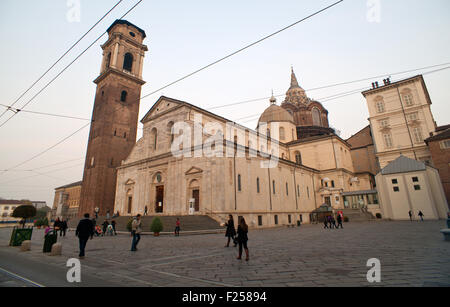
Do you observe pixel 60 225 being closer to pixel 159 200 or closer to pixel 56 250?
pixel 56 250

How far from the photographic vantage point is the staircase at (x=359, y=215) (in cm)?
3050

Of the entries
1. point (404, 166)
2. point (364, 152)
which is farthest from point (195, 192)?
point (364, 152)

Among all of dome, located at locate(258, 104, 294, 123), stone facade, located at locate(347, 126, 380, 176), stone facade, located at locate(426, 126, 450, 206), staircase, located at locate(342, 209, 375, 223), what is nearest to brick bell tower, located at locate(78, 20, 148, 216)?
dome, located at locate(258, 104, 294, 123)

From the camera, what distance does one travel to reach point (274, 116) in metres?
45.1

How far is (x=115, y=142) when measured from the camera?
115ft

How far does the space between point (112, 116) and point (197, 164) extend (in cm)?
1978

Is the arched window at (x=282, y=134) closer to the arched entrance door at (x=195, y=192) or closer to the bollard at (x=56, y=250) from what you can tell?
the arched entrance door at (x=195, y=192)

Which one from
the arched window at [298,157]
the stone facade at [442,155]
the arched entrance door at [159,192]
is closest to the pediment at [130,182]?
the arched entrance door at [159,192]

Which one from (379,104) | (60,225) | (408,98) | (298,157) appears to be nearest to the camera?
(60,225)

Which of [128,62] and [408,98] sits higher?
[128,62]

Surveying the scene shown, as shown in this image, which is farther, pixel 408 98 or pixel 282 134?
pixel 282 134

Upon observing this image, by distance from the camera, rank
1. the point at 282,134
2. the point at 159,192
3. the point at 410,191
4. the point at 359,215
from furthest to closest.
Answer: the point at 282,134 → the point at 359,215 → the point at 159,192 → the point at 410,191

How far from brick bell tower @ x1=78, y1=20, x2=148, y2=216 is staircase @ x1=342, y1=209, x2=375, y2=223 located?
3467cm
